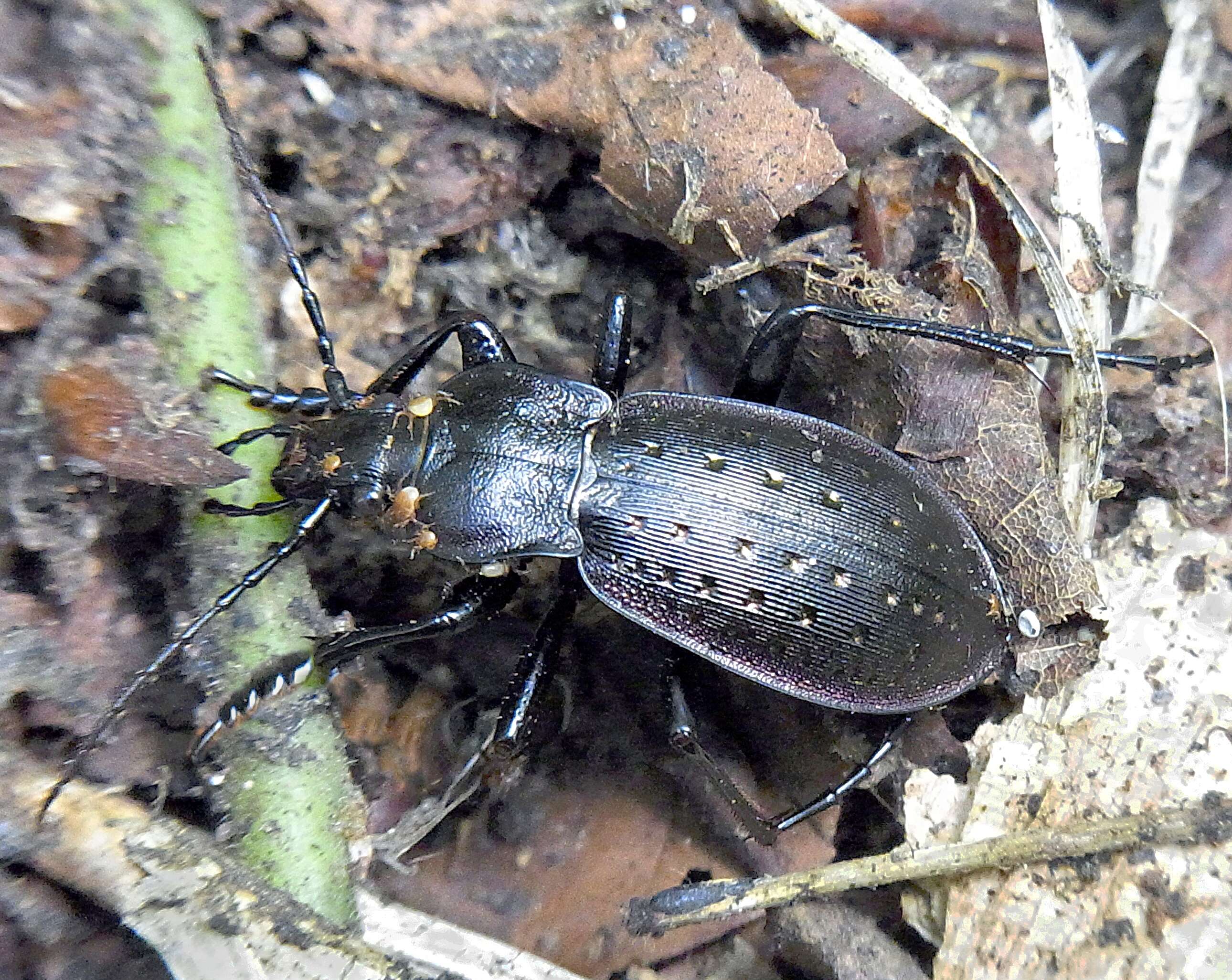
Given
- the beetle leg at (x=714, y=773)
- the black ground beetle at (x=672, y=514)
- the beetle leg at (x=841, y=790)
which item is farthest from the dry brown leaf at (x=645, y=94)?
the beetle leg at (x=841, y=790)

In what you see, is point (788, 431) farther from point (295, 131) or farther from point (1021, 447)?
point (295, 131)

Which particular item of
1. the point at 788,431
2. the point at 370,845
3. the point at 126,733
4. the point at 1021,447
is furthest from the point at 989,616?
the point at 126,733

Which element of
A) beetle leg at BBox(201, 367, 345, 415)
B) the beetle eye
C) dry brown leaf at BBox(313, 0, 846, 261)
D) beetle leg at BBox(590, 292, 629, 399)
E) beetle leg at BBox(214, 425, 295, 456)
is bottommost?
the beetle eye

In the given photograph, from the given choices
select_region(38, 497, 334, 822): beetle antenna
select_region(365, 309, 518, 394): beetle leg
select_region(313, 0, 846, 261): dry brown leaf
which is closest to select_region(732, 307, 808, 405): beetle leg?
select_region(313, 0, 846, 261): dry brown leaf

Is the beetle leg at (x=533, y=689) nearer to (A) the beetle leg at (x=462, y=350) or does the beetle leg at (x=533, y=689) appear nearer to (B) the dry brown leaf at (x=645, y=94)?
(A) the beetle leg at (x=462, y=350)

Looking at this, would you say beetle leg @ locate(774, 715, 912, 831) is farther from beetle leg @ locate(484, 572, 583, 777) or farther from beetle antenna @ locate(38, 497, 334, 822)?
beetle antenna @ locate(38, 497, 334, 822)

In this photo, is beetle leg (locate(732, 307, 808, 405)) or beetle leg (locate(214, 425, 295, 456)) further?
beetle leg (locate(732, 307, 808, 405))
